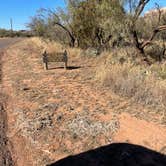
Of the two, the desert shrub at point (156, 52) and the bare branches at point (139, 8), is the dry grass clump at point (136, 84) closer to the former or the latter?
the bare branches at point (139, 8)

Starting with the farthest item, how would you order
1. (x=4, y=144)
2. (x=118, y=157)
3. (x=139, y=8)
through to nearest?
(x=139, y=8), (x=4, y=144), (x=118, y=157)

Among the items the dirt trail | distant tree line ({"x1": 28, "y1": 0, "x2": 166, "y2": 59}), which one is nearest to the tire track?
the dirt trail

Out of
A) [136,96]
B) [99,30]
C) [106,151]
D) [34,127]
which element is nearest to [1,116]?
[34,127]

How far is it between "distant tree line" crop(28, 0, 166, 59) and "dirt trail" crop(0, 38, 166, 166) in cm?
511

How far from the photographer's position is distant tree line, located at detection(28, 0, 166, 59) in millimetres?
15109

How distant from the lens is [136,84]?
376 inches

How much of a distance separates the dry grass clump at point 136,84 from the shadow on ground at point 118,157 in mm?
2319

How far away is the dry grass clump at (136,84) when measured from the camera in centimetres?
854

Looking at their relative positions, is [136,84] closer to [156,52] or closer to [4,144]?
[4,144]

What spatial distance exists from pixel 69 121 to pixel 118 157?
6.48ft

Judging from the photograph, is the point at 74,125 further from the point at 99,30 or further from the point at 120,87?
the point at 99,30

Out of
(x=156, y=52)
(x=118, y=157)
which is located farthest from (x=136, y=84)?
(x=156, y=52)

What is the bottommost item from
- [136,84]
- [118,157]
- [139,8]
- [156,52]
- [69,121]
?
[118,157]

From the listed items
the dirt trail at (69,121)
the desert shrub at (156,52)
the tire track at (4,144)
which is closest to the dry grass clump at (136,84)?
the dirt trail at (69,121)
